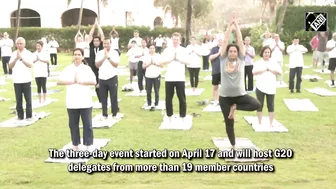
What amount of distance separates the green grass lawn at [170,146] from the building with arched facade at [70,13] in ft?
107

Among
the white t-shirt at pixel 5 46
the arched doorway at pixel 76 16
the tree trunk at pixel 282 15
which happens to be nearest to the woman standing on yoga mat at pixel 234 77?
the white t-shirt at pixel 5 46

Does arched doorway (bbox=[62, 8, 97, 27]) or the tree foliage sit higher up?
the tree foliage

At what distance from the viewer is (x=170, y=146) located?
28.3ft

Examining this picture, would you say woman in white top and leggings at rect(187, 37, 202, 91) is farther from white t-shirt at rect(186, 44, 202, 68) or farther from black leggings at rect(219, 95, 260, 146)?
black leggings at rect(219, 95, 260, 146)

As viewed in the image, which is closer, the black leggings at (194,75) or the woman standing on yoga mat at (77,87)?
the woman standing on yoga mat at (77,87)

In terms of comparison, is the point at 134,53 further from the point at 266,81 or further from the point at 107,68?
the point at 266,81

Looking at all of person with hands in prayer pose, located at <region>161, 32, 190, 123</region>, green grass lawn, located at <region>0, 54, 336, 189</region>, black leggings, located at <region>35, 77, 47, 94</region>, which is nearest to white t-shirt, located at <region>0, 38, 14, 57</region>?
green grass lawn, located at <region>0, 54, 336, 189</region>

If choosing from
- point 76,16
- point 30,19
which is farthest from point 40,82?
point 76,16

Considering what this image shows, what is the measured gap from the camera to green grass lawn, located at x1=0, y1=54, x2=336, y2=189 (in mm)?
6629

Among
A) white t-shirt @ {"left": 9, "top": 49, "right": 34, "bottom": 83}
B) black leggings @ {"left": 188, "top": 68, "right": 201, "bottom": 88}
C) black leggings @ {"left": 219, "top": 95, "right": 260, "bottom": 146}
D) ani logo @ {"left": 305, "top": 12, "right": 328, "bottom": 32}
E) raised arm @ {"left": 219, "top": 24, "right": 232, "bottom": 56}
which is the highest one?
ani logo @ {"left": 305, "top": 12, "right": 328, "bottom": 32}

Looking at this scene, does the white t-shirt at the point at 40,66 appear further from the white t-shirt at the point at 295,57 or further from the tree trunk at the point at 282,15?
the tree trunk at the point at 282,15

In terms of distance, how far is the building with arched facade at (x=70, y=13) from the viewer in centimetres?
4478

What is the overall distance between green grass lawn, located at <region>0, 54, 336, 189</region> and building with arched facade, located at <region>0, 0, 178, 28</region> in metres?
32.7

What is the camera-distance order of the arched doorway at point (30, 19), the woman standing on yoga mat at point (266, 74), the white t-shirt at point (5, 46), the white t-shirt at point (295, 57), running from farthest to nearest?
the arched doorway at point (30, 19) < the white t-shirt at point (5, 46) < the white t-shirt at point (295, 57) < the woman standing on yoga mat at point (266, 74)
